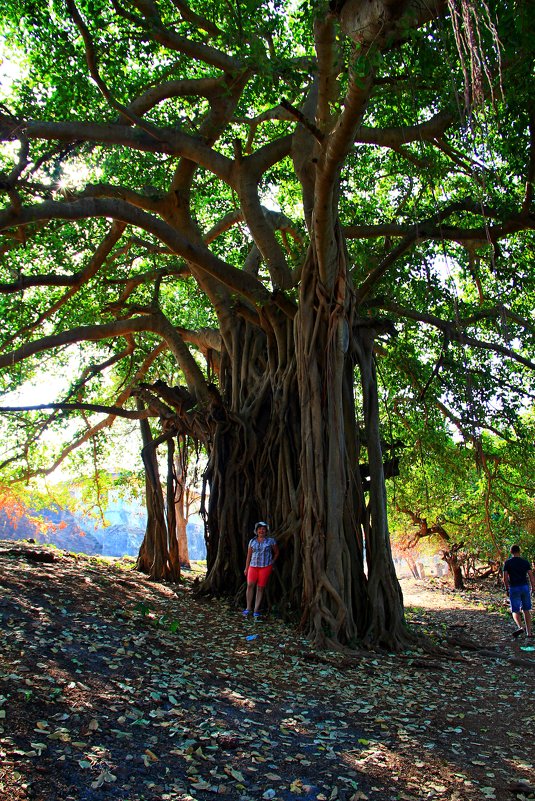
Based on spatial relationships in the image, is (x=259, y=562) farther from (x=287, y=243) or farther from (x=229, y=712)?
(x=287, y=243)

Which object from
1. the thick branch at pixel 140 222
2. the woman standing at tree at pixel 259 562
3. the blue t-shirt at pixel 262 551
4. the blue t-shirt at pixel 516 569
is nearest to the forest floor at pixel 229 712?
the woman standing at tree at pixel 259 562

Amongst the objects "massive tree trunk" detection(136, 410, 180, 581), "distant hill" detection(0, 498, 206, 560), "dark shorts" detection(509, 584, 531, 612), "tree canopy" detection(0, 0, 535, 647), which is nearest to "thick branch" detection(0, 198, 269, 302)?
"tree canopy" detection(0, 0, 535, 647)

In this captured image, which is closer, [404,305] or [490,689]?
[490,689]

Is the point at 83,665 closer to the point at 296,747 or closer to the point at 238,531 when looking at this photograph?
the point at 296,747

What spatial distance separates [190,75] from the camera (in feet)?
31.1

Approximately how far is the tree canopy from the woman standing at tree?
195 mm

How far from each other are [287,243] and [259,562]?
526 cm

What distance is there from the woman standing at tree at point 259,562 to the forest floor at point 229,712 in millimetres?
578

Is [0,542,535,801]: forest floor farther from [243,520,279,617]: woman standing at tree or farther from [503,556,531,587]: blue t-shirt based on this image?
[503,556,531,587]: blue t-shirt

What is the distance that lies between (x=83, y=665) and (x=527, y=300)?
314 inches

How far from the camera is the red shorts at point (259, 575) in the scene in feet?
24.7

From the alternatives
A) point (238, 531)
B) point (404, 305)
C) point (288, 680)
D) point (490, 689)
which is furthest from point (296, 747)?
point (404, 305)

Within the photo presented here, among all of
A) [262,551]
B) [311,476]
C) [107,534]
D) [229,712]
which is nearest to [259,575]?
[262,551]

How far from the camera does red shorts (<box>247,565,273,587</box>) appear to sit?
24.7 ft
